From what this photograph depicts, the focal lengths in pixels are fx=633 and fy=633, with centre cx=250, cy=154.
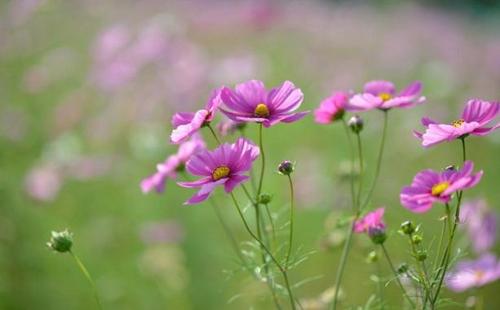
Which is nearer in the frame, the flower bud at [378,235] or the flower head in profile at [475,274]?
the flower bud at [378,235]

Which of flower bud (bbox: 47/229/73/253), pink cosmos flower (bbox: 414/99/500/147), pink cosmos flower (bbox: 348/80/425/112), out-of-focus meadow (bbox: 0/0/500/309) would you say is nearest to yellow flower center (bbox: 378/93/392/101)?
pink cosmos flower (bbox: 348/80/425/112)

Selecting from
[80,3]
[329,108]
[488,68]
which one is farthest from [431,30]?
[329,108]

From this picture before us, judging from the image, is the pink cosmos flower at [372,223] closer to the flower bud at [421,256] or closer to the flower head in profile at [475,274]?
the flower bud at [421,256]

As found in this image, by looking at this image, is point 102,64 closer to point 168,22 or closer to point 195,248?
point 168,22

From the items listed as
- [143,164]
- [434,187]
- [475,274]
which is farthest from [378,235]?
A: [143,164]

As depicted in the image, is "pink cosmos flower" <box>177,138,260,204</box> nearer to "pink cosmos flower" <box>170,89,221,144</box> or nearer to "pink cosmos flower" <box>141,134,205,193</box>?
"pink cosmos flower" <box>170,89,221,144</box>

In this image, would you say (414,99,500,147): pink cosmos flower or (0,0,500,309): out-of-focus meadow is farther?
(0,0,500,309): out-of-focus meadow

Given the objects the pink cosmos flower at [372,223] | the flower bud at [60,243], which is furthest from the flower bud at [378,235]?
the flower bud at [60,243]
